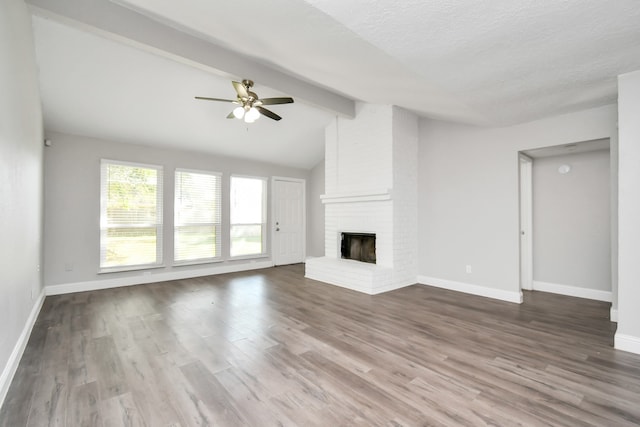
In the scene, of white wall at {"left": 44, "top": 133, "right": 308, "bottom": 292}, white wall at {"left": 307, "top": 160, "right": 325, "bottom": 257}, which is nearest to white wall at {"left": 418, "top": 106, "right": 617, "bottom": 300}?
white wall at {"left": 307, "top": 160, "right": 325, "bottom": 257}

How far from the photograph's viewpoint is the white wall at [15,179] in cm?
190

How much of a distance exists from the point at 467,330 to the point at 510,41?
2692mm

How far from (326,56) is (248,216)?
176 inches

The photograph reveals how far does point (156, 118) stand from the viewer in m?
4.54

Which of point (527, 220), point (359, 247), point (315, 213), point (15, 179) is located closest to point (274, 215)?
point (315, 213)

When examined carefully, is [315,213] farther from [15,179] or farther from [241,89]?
[15,179]

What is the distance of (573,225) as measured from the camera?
4.28 m

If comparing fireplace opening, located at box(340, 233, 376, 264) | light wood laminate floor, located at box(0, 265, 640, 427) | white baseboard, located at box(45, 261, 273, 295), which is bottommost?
light wood laminate floor, located at box(0, 265, 640, 427)

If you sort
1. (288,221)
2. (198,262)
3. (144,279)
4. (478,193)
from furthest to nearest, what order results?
1. (288,221)
2. (198,262)
3. (144,279)
4. (478,193)

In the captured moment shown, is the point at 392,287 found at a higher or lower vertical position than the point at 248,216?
lower

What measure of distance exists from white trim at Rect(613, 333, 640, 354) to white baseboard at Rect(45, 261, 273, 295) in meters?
5.79

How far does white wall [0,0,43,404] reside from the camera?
6.24 ft

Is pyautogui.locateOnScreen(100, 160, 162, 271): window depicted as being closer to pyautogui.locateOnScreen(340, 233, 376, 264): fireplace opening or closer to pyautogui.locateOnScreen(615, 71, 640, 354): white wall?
pyautogui.locateOnScreen(340, 233, 376, 264): fireplace opening

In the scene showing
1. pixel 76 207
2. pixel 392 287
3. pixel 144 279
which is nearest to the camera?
pixel 76 207
